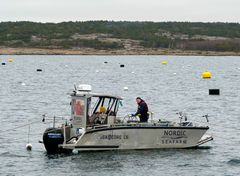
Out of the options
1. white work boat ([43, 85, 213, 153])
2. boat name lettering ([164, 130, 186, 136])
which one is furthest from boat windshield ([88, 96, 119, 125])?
boat name lettering ([164, 130, 186, 136])

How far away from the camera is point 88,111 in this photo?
1314 inches

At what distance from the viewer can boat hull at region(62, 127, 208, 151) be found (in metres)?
32.7

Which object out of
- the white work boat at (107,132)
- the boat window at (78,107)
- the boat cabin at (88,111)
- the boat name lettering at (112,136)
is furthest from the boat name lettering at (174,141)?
the boat window at (78,107)

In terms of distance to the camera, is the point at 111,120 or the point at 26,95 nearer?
the point at 111,120

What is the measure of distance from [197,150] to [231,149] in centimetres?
212

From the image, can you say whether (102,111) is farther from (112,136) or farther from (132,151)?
(132,151)

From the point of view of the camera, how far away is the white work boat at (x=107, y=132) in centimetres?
3272

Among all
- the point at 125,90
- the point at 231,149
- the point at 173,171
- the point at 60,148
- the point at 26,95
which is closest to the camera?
the point at 173,171

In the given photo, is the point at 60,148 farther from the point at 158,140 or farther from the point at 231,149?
the point at 231,149

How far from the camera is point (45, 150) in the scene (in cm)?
3438

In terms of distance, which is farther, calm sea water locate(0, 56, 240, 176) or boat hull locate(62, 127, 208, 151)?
boat hull locate(62, 127, 208, 151)

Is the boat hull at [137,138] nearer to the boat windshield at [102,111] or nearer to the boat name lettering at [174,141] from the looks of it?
the boat name lettering at [174,141]

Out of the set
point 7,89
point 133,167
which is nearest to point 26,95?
point 7,89

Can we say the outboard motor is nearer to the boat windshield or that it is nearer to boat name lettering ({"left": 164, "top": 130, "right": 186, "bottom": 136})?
the boat windshield
